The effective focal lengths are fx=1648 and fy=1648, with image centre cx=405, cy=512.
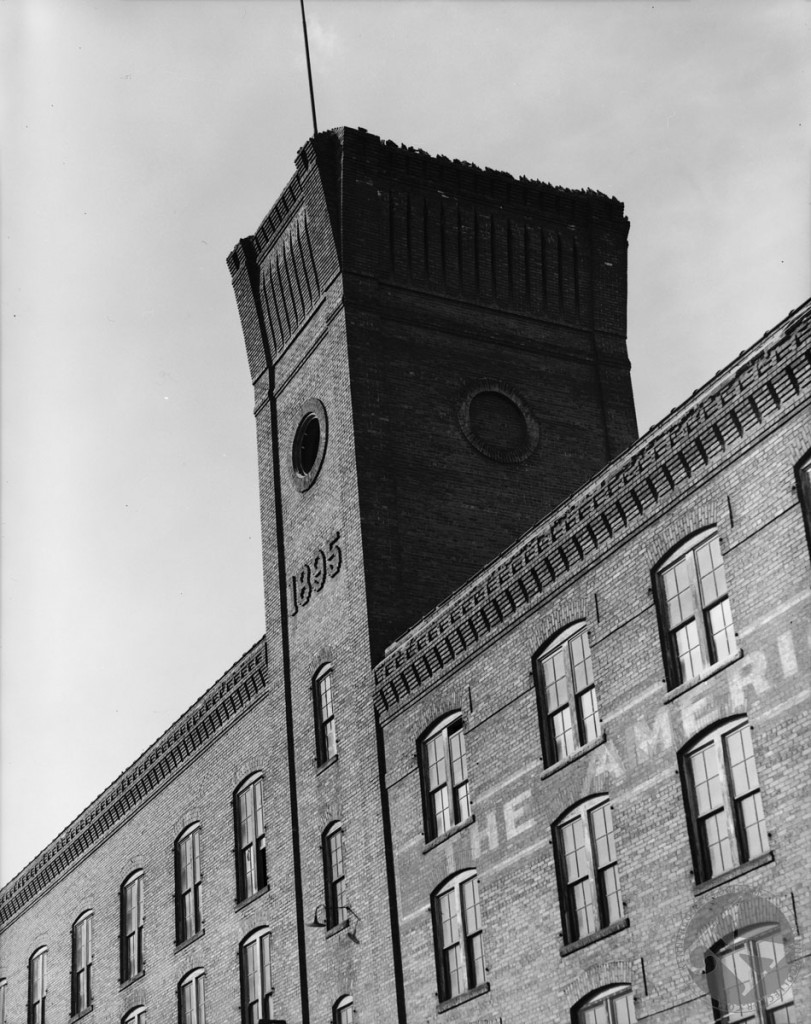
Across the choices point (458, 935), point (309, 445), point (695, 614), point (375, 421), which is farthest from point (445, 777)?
point (309, 445)

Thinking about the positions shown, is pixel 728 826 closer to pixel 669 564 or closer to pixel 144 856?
pixel 669 564

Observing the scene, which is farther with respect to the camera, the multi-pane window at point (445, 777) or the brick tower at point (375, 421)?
the brick tower at point (375, 421)

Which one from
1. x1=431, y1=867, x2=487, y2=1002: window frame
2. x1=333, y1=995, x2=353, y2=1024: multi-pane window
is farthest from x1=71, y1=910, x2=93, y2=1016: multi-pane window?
x1=431, y1=867, x2=487, y2=1002: window frame

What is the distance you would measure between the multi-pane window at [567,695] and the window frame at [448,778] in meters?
2.26

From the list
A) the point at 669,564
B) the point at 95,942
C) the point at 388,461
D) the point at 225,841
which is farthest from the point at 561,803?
the point at 95,942

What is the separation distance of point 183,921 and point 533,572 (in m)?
14.9

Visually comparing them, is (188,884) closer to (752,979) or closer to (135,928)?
(135,928)

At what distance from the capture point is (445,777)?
2867 cm

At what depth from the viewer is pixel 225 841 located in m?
35.8

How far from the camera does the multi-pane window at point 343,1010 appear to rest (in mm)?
30109

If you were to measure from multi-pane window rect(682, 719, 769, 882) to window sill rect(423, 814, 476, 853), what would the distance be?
5.45 m

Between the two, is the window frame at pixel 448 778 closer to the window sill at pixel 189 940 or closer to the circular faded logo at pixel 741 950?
the circular faded logo at pixel 741 950

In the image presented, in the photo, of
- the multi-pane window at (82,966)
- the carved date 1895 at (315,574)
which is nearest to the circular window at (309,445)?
the carved date 1895 at (315,574)

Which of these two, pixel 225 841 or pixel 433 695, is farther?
pixel 225 841
